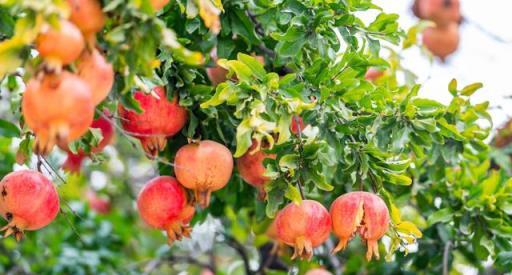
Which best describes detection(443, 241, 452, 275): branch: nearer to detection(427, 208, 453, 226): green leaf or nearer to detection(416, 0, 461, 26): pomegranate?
detection(427, 208, 453, 226): green leaf

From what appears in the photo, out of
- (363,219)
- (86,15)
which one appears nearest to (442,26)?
(363,219)

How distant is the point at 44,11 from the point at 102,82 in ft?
0.55

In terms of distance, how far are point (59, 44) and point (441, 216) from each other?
4.91 ft

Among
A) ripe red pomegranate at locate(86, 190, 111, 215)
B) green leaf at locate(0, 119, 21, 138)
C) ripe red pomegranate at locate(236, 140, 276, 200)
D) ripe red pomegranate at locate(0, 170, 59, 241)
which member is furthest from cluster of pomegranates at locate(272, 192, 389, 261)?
ripe red pomegranate at locate(86, 190, 111, 215)

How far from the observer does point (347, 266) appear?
10.1ft

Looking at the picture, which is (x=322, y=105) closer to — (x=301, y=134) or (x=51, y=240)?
(x=301, y=134)

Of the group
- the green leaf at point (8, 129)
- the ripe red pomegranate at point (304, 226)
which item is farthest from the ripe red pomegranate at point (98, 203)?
the ripe red pomegranate at point (304, 226)

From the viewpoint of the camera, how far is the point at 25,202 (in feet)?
5.65

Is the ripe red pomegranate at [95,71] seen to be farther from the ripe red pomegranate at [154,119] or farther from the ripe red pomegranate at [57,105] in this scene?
the ripe red pomegranate at [154,119]

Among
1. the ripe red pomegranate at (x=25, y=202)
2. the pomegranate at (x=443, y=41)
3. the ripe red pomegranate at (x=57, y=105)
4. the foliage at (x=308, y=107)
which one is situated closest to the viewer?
the ripe red pomegranate at (x=57, y=105)

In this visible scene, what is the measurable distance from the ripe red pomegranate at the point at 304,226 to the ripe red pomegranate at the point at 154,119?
361mm

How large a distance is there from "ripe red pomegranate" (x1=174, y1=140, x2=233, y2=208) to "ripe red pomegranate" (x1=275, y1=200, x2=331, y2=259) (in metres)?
0.18

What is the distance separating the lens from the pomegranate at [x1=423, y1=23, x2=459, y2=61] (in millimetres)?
3977

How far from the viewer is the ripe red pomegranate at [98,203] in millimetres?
3982
